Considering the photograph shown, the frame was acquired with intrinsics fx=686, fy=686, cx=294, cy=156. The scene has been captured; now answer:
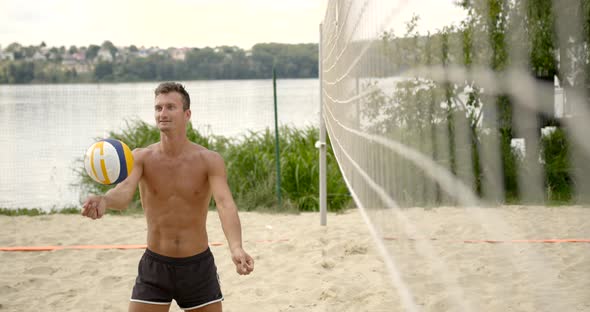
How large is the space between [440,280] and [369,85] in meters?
1.69

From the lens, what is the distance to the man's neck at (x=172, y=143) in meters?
3.00

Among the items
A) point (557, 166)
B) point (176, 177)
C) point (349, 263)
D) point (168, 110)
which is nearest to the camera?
point (557, 166)

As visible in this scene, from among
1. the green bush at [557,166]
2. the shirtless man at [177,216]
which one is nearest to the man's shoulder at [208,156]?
the shirtless man at [177,216]

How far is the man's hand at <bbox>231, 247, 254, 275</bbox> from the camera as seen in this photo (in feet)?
7.73

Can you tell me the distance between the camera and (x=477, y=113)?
1311 millimetres

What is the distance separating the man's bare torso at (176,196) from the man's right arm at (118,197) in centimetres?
3

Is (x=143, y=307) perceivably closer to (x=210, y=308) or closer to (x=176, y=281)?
(x=176, y=281)

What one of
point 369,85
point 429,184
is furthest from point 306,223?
point 429,184

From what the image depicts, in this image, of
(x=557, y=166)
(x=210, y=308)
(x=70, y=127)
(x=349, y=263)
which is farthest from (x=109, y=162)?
(x=70, y=127)

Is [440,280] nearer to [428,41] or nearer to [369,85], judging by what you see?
[428,41]

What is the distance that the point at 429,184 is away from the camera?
191 centimetres

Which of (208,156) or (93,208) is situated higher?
(208,156)

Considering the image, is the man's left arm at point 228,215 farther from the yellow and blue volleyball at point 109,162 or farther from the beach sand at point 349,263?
the beach sand at point 349,263

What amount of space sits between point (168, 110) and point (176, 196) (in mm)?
395
